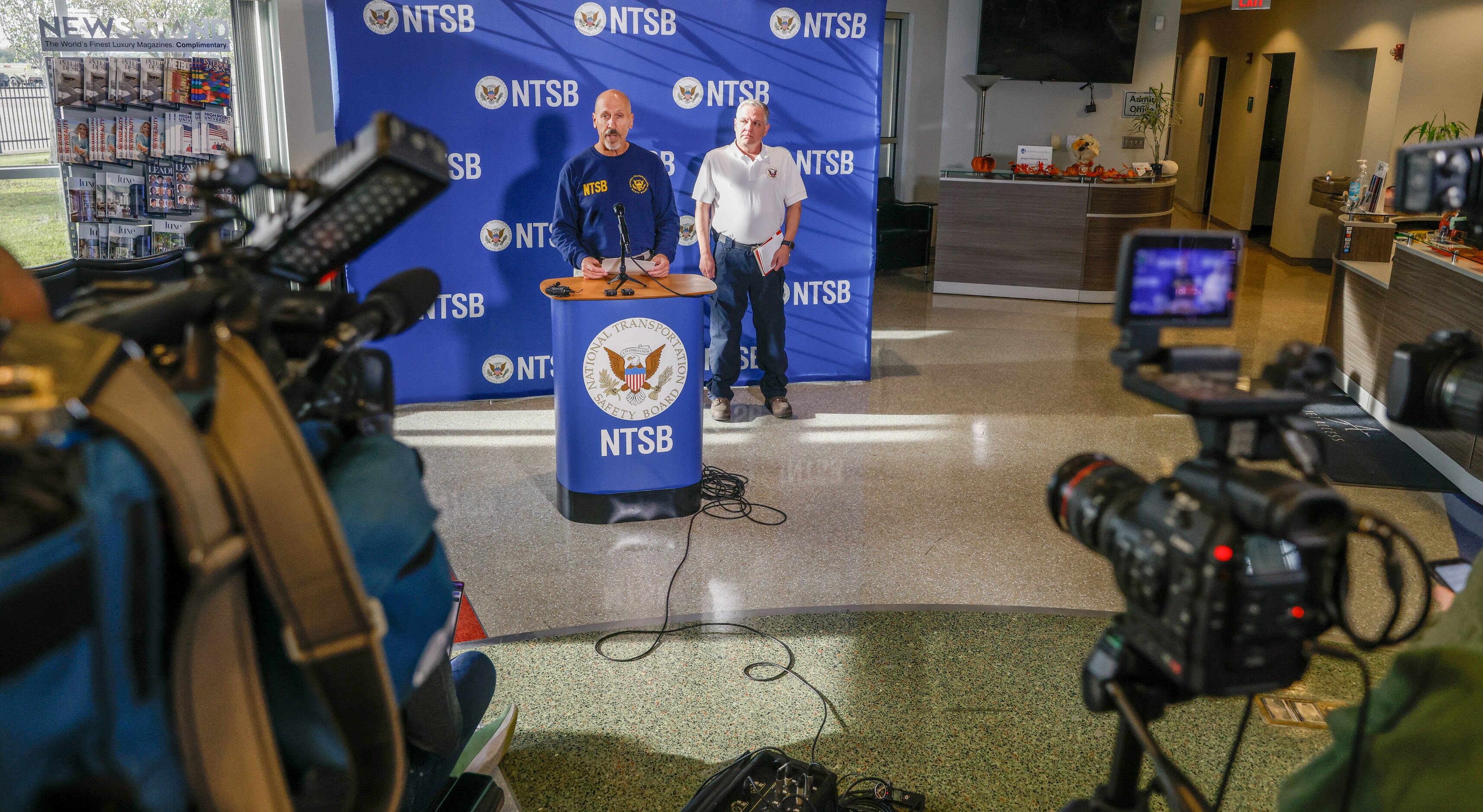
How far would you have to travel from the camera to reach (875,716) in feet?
7.94

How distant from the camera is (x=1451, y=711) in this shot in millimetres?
925

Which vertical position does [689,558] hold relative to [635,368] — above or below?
below

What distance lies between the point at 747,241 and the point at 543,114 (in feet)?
3.73

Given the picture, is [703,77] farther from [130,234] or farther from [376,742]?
[376,742]

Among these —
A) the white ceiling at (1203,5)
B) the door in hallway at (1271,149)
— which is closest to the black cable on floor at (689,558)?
the door in hallway at (1271,149)

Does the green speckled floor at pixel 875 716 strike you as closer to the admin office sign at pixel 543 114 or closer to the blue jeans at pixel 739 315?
the blue jeans at pixel 739 315

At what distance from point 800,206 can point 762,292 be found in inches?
20.9

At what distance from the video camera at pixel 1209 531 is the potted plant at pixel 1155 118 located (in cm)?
787

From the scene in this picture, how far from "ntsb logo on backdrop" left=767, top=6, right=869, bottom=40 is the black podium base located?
2495mm

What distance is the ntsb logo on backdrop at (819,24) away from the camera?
193 inches

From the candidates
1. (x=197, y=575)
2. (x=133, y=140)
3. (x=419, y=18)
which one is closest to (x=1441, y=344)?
(x=197, y=575)

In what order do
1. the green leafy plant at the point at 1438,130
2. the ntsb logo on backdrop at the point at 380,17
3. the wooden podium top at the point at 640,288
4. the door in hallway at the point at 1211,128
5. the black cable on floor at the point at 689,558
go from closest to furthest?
the black cable on floor at the point at 689,558, the wooden podium top at the point at 640,288, the ntsb logo on backdrop at the point at 380,17, the green leafy plant at the point at 1438,130, the door in hallway at the point at 1211,128

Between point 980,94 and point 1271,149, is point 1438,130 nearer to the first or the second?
point 980,94

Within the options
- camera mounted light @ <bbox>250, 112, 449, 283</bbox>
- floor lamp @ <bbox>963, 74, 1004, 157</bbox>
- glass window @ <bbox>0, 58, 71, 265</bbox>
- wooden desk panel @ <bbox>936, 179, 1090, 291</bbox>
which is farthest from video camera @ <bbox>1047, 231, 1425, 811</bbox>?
floor lamp @ <bbox>963, 74, 1004, 157</bbox>
